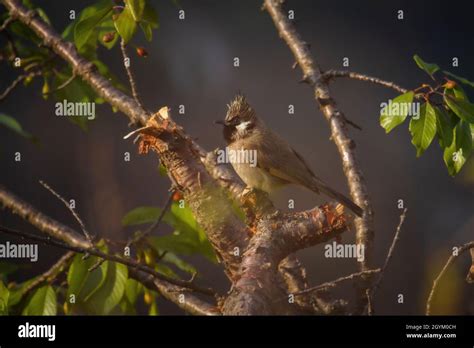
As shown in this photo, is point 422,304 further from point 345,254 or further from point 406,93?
point 406,93

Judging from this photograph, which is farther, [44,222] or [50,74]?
[50,74]

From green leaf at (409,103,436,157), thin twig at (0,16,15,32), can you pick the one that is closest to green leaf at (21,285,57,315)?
thin twig at (0,16,15,32)

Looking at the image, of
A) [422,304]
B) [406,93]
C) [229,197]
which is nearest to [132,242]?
[229,197]

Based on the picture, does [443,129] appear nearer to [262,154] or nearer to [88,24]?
[262,154]

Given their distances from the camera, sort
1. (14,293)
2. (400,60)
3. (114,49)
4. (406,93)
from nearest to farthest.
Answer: (406,93)
(14,293)
(400,60)
(114,49)

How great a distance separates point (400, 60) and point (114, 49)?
1600 mm

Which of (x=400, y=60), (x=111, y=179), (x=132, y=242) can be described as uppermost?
(x=400, y=60)

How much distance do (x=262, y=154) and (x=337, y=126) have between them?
703 millimetres

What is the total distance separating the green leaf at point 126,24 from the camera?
264 centimetres

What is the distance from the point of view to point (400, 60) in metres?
3.22

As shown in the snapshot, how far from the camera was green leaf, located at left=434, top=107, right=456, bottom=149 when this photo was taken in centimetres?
245

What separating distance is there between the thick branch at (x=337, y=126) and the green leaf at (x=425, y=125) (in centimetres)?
29

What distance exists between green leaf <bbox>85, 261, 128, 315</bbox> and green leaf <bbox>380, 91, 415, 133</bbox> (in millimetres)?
1257
